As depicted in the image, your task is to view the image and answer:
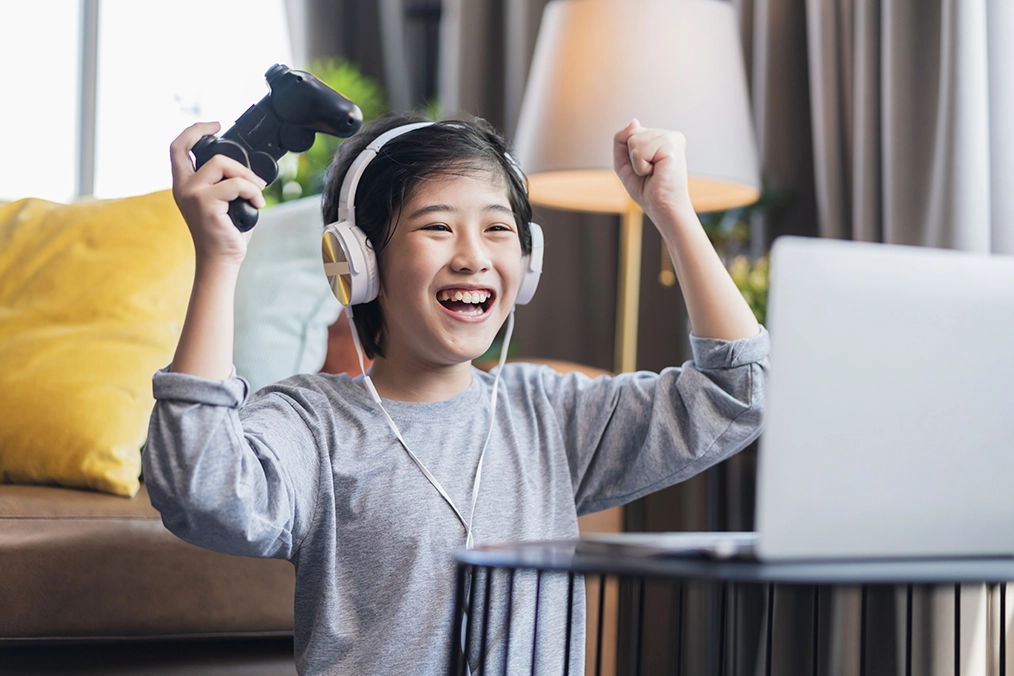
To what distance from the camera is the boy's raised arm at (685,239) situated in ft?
2.97

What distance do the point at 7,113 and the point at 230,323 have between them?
7.82 feet

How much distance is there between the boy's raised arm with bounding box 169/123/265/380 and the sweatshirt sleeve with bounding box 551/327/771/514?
0.43 meters

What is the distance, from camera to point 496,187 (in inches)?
38.8

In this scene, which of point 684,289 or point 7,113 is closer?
point 684,289

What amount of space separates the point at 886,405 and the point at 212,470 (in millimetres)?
476

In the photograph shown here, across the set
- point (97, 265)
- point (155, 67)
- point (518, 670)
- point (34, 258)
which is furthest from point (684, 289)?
point (155, 67)

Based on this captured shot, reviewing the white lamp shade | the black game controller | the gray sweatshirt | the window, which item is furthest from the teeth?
the window

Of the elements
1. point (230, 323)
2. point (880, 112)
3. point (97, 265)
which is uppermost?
point (880, 112)

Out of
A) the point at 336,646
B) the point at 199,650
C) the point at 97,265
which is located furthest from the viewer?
the point at 97,265

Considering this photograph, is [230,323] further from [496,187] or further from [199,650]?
[199,650]

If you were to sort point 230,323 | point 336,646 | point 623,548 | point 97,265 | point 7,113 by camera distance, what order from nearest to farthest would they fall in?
point 623,548, point 230,323, point 336,646, point 97,265, point 7,113

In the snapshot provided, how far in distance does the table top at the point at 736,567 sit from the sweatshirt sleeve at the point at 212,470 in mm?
232

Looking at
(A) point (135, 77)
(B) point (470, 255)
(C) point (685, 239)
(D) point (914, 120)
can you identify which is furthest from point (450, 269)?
(A) point (135, 77)

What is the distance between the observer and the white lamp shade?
1658 mm
